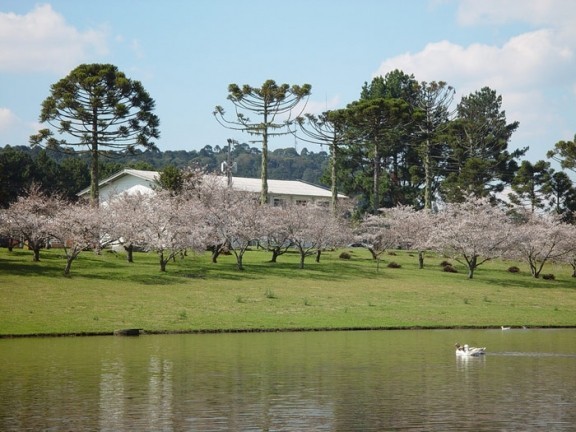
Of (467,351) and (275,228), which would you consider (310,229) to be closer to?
(275,228)

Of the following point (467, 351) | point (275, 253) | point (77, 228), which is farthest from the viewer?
point (275, 253)

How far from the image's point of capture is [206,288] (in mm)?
57375

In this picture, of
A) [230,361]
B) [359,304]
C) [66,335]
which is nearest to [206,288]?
[359,304]

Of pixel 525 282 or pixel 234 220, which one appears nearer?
pixel 525 282

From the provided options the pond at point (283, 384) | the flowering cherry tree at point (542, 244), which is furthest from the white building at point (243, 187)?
the pond at point (283, 384)

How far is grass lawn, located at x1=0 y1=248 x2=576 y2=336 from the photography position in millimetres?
46375

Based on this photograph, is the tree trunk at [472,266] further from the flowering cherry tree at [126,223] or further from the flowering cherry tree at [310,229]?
the flowering cherry tree at [126,223]

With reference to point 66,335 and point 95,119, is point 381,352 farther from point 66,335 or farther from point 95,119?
point 95,119

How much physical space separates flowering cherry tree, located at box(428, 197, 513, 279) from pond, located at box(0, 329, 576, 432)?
1292 inches

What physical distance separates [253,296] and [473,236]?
2644cm

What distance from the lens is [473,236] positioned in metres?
74.1

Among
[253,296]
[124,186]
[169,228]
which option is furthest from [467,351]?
[124,186]

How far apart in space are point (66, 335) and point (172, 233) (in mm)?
24996

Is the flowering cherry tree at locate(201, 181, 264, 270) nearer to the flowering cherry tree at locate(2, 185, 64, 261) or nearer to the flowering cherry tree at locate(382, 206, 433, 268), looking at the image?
the flowering cherry tree at locate(2, 185, 64, 261)
